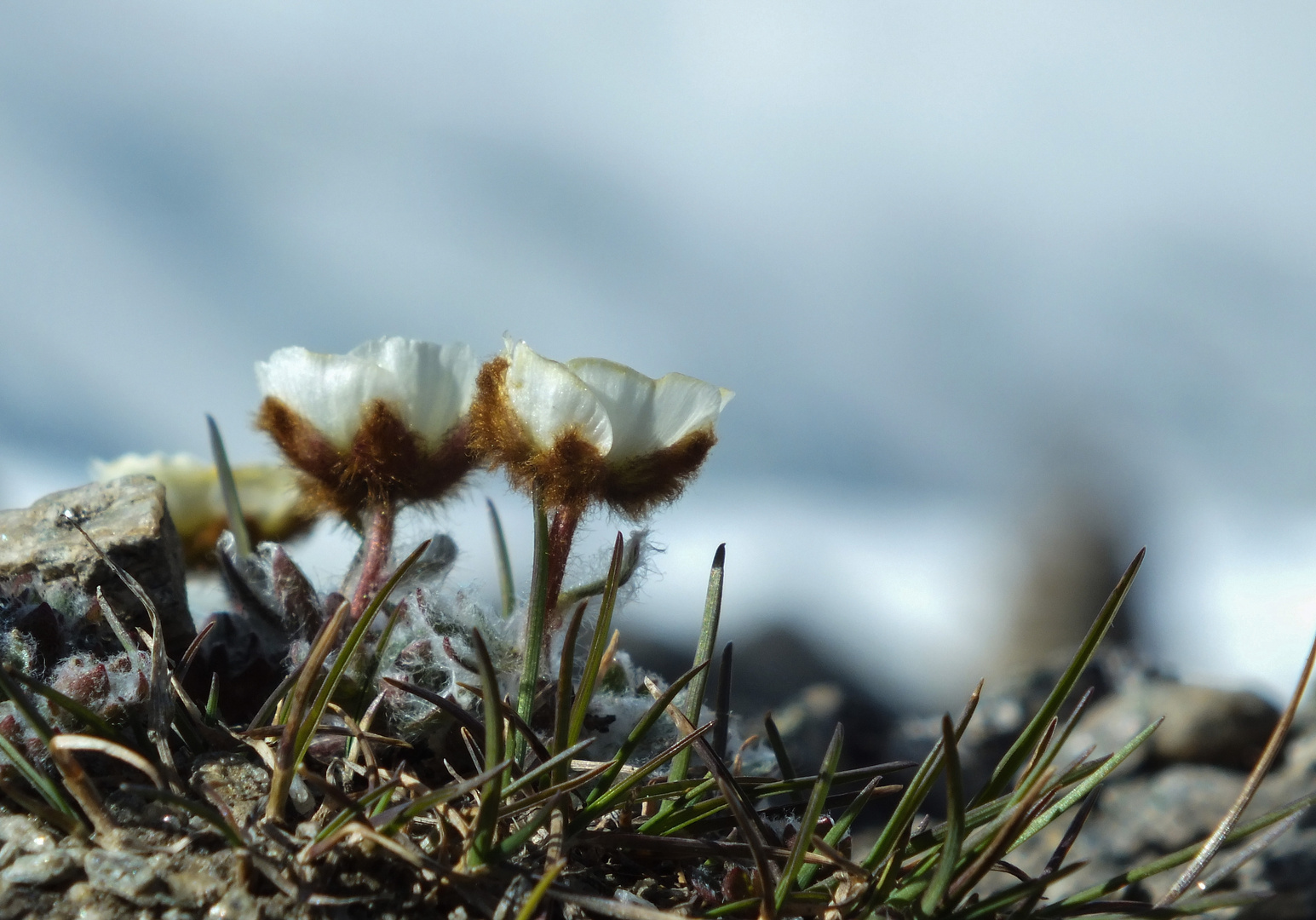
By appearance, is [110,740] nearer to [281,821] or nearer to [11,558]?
[281,821]

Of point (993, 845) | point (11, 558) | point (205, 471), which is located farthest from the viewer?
point (205, 471)

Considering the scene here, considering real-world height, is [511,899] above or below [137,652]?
below

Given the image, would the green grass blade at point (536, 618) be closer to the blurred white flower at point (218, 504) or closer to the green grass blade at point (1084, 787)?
the green grass blade at point (1084, 787)

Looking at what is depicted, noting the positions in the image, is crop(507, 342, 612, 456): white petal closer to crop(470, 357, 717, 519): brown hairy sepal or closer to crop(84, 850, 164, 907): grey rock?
crop(470, 357, 717, 519): brown hairy sepal

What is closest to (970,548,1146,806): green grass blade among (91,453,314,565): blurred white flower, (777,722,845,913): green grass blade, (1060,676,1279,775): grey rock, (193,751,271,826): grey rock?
(777,722,845,913): green grass blade

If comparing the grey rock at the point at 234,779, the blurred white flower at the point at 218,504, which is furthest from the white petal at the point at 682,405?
the blurred white flower at the point at 218,504

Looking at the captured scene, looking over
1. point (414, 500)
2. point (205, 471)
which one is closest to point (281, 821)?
point (414, 500)

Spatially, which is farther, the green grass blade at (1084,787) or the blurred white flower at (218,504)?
the blurred white flower at (218,504)
